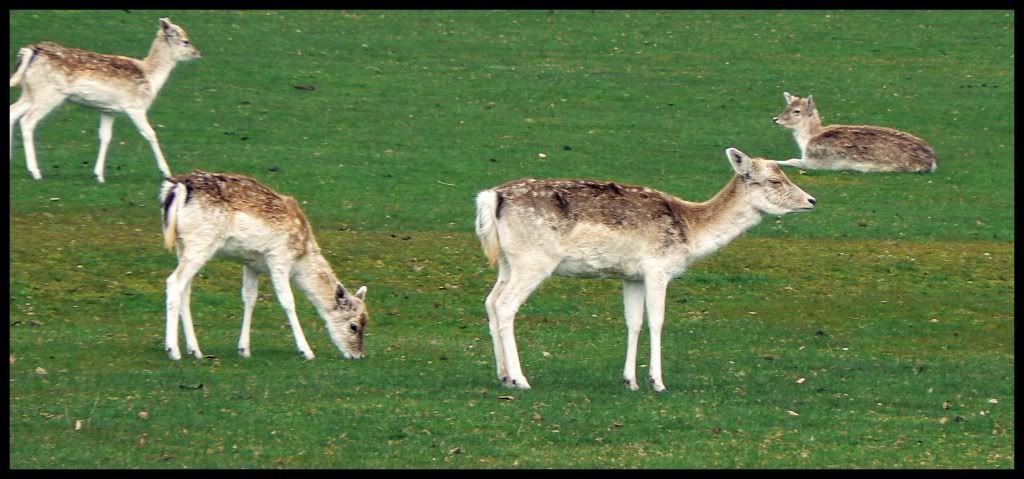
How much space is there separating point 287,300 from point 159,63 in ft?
33.5

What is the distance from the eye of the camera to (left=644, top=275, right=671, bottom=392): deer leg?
1327 cm

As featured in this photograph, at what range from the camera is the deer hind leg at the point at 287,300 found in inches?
567

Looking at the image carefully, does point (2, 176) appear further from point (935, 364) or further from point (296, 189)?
point (935, 364)

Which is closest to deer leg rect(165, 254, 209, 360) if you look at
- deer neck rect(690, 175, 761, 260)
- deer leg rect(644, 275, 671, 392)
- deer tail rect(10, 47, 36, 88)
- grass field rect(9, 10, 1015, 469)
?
grass field rect(9, 10, 1015, 469)

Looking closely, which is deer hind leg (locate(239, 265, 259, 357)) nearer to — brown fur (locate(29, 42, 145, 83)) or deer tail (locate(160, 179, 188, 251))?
deer tail (locate(160, 179, 188, 251))

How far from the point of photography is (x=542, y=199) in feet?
43.1

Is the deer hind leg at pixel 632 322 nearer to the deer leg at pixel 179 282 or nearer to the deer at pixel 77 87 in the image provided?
the deer leg at pixel 179 282

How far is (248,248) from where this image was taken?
14.3 meters

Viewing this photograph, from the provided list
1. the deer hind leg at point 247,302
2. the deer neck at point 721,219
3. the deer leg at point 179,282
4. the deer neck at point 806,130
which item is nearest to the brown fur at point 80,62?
the deer hind leg at point 247,302

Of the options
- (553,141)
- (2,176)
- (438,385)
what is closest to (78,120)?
(2,176)

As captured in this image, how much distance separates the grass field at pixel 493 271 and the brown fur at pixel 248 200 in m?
1.12

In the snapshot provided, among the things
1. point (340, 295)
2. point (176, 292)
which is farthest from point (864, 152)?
point (176, 292)

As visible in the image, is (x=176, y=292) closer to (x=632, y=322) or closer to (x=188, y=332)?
(x=188, y=332)

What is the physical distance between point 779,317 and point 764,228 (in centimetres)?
423
